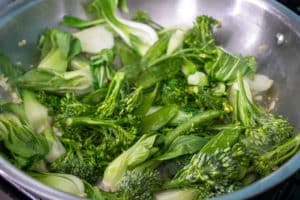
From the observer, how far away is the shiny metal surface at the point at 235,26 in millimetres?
1223

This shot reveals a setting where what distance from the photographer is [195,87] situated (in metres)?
1.17

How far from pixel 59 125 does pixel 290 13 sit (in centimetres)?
63

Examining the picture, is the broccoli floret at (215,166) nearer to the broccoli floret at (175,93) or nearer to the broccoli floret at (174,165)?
the broccoli floret at (174,165)

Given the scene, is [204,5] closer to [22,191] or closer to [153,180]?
[153,180]

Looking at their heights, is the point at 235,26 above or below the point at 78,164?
above

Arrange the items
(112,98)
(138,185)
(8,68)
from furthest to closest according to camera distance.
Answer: (8,68) → (112,98) → (138,185)

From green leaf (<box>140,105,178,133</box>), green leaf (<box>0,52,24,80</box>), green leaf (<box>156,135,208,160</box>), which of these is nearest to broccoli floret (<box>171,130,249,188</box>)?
green leaf (<box>156,135,208,160</box>)

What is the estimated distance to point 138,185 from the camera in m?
0.93

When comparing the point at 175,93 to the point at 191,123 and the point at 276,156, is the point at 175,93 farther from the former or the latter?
the point at 276,156

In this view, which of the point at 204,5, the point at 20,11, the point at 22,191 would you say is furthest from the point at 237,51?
the point at 22,191

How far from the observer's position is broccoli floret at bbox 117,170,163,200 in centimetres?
92

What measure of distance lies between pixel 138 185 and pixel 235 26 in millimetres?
614

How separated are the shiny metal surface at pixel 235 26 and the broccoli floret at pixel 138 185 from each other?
1.29 feet

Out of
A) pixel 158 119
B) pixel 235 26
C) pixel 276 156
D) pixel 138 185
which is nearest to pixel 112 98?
pixel 158 119
